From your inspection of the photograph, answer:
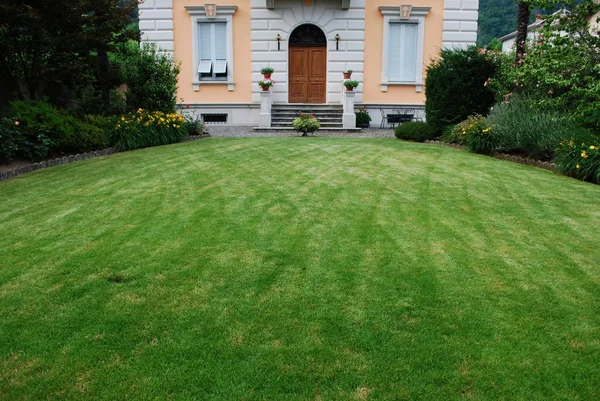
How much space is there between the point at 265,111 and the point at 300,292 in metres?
15.9

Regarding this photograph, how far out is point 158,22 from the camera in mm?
20594

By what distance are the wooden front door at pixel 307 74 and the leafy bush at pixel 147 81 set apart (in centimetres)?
650

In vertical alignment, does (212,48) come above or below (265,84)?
above

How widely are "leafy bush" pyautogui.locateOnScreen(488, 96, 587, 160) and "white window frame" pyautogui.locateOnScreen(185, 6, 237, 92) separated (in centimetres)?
1141

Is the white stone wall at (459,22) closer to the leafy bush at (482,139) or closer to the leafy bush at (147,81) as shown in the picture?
the leafy bush at (482,139)

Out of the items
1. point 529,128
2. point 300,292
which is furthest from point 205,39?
point 300,292

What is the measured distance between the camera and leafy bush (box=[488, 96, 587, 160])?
1023 cm

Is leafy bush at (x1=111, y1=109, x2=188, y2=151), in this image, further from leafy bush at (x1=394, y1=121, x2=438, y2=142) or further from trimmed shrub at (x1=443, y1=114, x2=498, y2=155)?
trimmed shrub at (x1=443, y1=114, x2=498, y2=155)

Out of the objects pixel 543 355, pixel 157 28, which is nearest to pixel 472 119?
pixel 543 355

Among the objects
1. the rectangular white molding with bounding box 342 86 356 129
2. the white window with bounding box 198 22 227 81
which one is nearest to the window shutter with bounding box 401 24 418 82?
the rectangular white molding with bounding box 342 86 356 129

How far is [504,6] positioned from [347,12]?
3008cm

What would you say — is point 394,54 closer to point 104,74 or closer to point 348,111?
point 348,111

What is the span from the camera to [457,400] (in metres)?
2.80

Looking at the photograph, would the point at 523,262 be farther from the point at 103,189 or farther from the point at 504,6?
the point at 504,6
